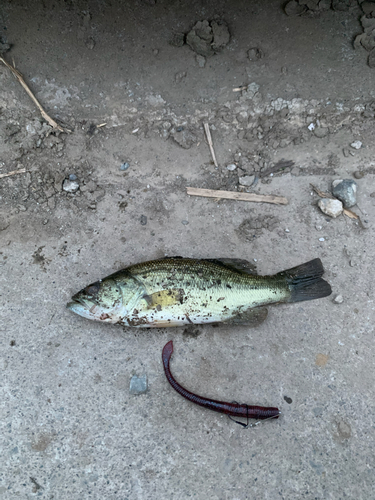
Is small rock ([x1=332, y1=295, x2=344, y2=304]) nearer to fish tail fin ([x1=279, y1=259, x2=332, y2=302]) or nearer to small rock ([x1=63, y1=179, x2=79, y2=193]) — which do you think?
fish tail fin ([x1=279, y1=259, x2=332, y2=302])

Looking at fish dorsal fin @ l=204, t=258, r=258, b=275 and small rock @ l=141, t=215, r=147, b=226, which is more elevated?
small rock @ l=141, t=215, r=147, b=226

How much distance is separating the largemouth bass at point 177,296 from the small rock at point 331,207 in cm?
135

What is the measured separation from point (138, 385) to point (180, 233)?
2039 mm

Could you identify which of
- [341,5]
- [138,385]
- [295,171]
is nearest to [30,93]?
[295,171]

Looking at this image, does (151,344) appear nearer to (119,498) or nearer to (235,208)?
(119,498)

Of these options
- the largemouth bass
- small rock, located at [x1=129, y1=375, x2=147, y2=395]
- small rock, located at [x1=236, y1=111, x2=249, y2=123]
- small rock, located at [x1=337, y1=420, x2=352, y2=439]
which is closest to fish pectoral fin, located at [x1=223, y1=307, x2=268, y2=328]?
the largemouth bass

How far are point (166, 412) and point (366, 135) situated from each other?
4674mm

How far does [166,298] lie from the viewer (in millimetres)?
3496

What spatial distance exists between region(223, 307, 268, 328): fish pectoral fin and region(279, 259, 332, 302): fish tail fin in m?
0.44

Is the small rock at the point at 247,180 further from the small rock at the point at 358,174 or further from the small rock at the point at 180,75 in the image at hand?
the small rock at the point at 180,75

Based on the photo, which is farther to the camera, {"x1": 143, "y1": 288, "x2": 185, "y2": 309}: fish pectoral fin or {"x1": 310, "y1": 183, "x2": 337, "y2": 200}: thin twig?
{"x1": 310, "y1": 183, "x2": 337, "y2": 200}: thin twig

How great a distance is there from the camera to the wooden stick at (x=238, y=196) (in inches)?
169

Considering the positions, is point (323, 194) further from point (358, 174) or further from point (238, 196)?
point (238, 196)

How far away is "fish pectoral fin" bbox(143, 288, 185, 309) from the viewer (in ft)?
11.5
